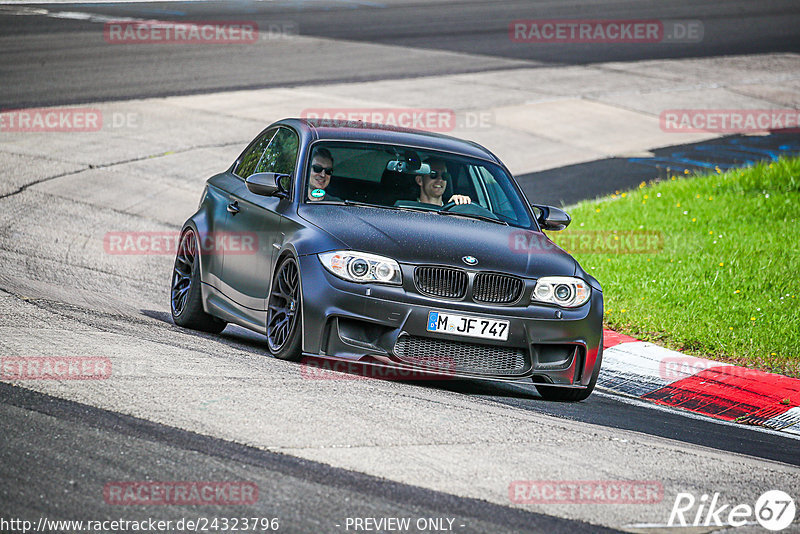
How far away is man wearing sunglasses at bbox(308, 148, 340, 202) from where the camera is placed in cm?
802

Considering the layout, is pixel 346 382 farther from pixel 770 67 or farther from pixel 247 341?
pixel 770 67

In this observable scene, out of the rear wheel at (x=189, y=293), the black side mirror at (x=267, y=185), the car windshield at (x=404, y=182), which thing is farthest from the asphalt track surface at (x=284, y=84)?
the car windshield at (x=404, y=182)

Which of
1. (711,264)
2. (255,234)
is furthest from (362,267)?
(711,264)

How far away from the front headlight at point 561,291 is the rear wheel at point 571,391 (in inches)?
13.7

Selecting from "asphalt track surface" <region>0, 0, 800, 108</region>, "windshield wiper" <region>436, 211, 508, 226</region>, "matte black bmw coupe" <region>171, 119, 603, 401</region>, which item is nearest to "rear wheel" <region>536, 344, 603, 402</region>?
"matte black bmw coupe" <region>171, 119, 603, 401</region>

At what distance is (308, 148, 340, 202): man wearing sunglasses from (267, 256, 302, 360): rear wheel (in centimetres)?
68

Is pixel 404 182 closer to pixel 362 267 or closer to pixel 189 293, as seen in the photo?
pixel 362 267

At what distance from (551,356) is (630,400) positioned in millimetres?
1242

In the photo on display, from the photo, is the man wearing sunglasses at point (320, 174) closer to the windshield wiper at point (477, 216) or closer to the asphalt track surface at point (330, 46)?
the windshield wiper at point (477, 216)

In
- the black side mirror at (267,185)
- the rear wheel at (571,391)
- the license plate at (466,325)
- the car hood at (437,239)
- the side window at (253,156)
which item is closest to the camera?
the license plate at (466,325)

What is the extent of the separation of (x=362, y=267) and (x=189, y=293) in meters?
2.39

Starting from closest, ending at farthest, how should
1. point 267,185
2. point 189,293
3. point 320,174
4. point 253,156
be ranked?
1. point 267,185
2. point 320,174
3. point 189,293
4. point 253,156

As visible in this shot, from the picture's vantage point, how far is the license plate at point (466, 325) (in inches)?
275

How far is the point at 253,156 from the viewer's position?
930 centimetres
